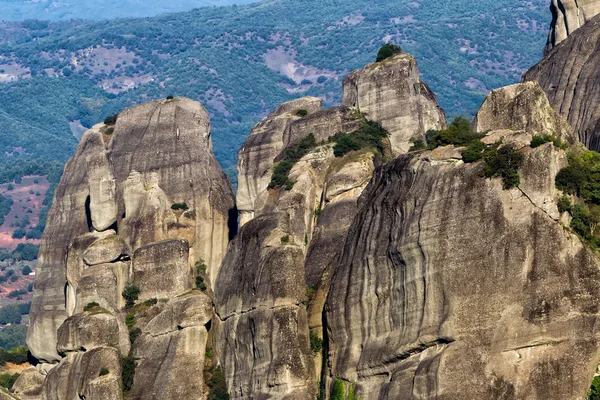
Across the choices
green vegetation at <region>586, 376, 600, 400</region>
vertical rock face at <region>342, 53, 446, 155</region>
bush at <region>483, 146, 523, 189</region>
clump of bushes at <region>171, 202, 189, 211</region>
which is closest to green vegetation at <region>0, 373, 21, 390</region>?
clump of bushes at <region>171, 202, 189, 211</region>

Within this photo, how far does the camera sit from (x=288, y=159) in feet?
420

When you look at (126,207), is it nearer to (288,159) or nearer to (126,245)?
(126,245)

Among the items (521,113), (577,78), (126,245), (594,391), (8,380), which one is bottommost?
(594,391)

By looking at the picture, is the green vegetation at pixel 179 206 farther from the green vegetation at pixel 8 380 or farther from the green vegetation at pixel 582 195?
the green vegetation at pixel 582 195

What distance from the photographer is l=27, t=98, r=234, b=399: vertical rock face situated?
114 m

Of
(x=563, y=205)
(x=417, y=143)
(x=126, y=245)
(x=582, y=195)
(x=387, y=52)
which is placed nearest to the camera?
(x=563, y=205)

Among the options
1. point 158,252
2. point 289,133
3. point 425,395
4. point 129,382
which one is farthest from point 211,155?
point 425,395

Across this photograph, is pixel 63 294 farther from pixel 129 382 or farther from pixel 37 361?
pixel 129 382

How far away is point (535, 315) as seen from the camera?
267ft

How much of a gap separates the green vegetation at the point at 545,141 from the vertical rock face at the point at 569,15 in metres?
43.5

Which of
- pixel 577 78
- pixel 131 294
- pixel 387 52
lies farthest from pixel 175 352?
pixel 387 52

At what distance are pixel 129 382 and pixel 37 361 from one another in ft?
88.2

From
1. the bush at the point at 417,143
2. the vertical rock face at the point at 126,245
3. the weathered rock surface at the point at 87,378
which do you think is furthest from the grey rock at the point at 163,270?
the bush at the point at 417,143

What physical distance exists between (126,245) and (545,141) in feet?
159
